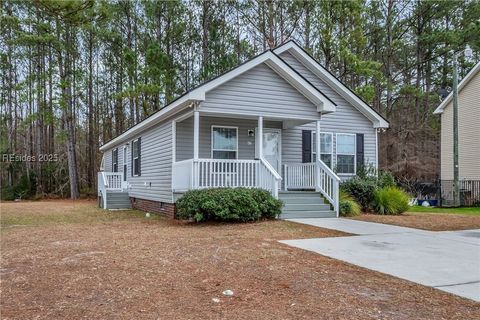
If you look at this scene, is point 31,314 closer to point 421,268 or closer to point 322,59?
point 421,268

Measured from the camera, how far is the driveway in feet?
15.5

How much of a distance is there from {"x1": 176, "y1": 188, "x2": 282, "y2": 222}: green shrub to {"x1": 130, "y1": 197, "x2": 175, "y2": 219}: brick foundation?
1772 millimetres

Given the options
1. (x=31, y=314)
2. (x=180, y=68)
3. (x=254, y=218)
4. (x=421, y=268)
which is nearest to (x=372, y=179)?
(x=254, y=218)

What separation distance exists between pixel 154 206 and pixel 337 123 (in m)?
7.79

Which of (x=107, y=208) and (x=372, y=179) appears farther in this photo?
(x=107, y=208)

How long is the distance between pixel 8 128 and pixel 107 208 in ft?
55.4

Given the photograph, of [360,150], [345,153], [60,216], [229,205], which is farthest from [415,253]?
[60,216]

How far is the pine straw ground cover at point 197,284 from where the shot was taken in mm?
3646

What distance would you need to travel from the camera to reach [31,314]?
3.59 m

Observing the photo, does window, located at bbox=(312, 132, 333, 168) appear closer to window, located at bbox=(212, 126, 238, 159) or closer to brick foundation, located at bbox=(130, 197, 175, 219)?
window, located at bbox=(212, 126, 238, 159)

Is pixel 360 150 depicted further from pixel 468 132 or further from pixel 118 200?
pixel 118 200

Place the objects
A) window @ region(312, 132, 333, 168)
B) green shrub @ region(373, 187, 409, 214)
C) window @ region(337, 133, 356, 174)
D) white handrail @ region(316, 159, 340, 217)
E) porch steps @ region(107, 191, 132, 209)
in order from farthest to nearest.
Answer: porch steps @ region(107, 191, 132, 209) → window @ region(337, 133, 356, 174) → window @ region(312, 132, 333, 168) → green shrub @ region(373, 187, 409, 214) → white handrail @ region(316, 159, 340, 217)

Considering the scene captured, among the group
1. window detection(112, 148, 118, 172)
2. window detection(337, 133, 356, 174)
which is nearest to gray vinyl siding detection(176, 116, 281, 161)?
window detection(337, 133, 356, 174)

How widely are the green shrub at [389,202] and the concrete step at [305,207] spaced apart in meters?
2.36
